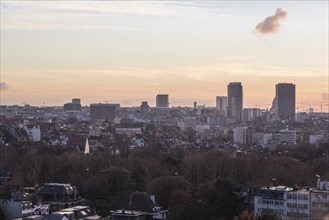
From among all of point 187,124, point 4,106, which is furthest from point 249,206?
point 4,106

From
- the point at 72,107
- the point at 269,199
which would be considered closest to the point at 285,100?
the point at 72,107

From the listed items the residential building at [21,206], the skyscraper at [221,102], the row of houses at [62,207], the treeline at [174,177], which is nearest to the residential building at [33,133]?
the treeline at [174,177]

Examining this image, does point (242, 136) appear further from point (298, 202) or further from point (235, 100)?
point (235, 100)

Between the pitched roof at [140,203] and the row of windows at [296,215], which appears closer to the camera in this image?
the pitched roof at [140,203]

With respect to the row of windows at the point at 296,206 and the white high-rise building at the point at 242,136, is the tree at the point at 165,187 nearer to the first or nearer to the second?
the row of windows at the point at 296,206

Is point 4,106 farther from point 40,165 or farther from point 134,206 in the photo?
point 134,206
